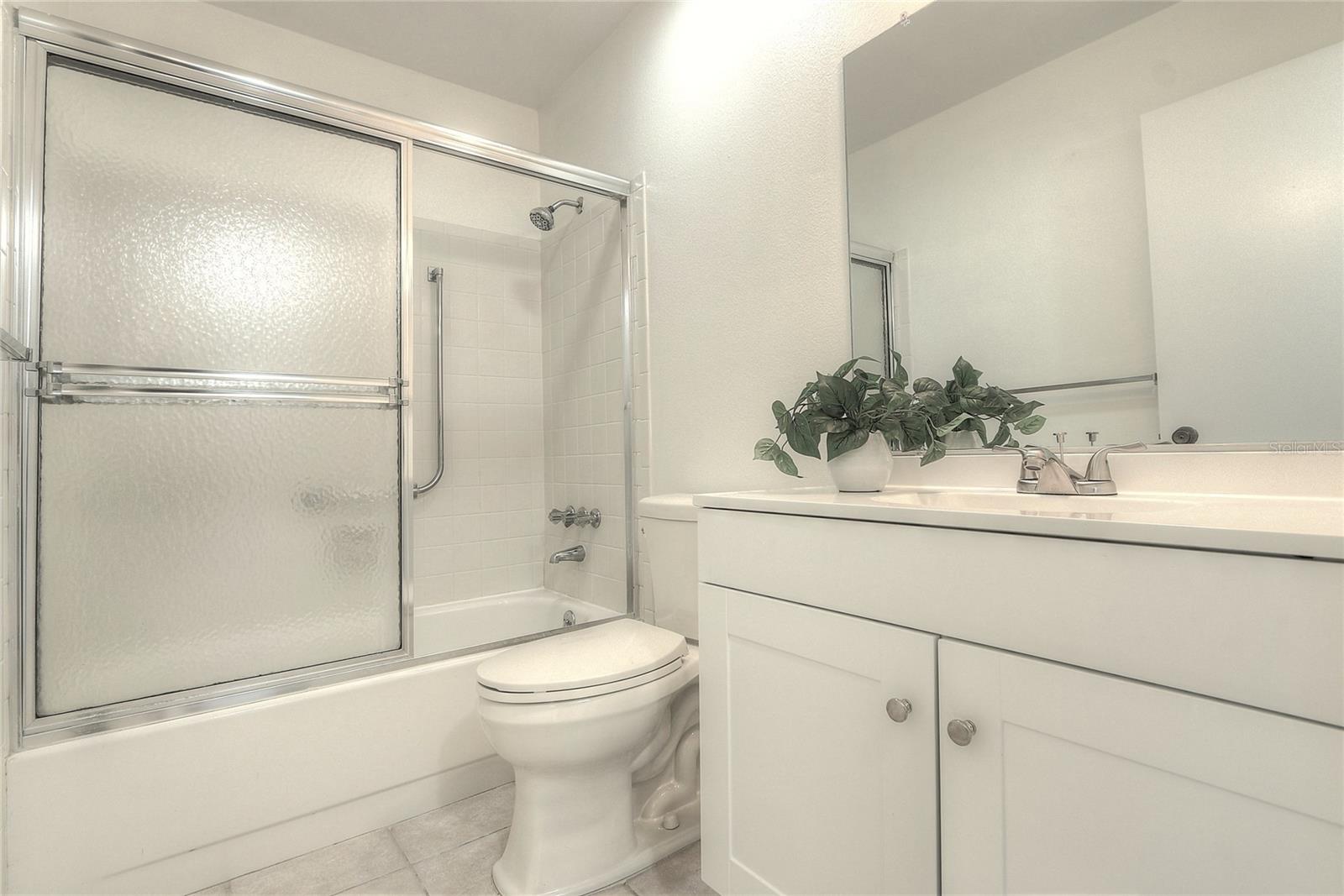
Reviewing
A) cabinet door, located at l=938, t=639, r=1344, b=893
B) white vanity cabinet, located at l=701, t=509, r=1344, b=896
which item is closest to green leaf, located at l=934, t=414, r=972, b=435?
white vanity cabinet, located at l=701, t=509, r=1344, b=896

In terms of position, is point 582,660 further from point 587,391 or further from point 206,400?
point 587,391

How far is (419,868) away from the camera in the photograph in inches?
56.4

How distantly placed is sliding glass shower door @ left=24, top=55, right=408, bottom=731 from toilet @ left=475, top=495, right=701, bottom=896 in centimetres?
56

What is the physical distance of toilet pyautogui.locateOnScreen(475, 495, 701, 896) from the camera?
49.7 inches

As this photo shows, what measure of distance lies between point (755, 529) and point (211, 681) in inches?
51.4

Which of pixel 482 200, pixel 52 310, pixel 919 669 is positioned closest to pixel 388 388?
pixel 52 310

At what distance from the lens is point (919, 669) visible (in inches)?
32.8

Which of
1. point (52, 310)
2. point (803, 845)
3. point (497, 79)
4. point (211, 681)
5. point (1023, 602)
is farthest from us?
point (497, 79)

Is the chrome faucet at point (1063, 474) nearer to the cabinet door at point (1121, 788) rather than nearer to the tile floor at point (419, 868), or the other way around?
the cabinet door at point (1121, 788)

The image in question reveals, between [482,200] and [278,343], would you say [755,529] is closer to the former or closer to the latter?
[278,343]

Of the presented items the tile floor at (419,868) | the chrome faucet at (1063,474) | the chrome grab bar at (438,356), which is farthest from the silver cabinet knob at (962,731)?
the chrome grab bar at (438,356)

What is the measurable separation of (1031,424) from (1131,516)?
482 mm

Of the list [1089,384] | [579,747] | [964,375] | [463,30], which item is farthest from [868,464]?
[463,30]

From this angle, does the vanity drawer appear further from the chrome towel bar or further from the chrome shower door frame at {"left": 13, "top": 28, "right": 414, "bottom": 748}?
the chrome shower door frame at {"left": 13, "top": 28, "right": 414, "bottom": 748}
